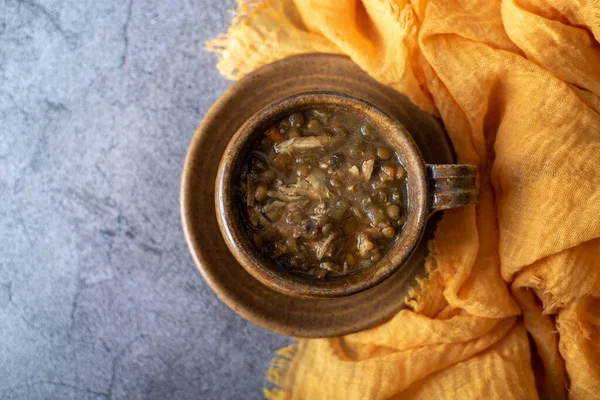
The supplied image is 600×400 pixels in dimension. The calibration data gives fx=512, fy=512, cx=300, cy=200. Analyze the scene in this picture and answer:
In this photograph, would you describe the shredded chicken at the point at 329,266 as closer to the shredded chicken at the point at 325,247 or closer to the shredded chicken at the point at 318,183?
the shredded chicken at the point at 325,247

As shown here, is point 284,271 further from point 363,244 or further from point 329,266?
point 363,244

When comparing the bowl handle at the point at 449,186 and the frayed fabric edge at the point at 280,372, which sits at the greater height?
the bowl handle at the point at 449,186

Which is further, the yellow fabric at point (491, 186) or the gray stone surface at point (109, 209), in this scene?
the gray stone surface at point (109, 209)

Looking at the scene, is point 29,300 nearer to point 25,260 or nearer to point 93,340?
point 25,260

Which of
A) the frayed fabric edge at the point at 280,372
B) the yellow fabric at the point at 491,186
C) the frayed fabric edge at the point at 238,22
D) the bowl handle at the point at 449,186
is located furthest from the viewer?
the frayed fabric edge at the point at 280,372

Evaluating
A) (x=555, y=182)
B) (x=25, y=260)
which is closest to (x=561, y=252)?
(x=555, y=182)

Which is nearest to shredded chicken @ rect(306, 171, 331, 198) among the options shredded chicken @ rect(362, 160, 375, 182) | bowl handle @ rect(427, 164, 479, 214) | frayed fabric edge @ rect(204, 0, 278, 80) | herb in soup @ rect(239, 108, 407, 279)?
herb in soup @ rect(239, 108, 407, 279)

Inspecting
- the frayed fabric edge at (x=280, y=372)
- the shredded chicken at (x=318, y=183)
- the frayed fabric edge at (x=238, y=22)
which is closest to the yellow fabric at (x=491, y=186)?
the frayed fabric edge at (x=238, y=22)
